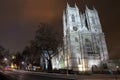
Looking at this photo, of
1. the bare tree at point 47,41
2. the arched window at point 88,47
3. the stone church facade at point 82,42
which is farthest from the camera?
the arched window at point 88,47

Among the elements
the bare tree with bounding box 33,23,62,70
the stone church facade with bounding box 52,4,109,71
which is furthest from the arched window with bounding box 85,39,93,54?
the bare tree with bounding box 33,23,62,70

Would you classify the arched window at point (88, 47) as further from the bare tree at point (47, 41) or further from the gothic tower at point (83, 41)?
the bare tree at point (47, 41)

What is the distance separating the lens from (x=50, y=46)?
179ft

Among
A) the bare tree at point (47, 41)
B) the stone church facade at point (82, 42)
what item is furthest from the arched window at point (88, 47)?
the bare tree at point (47, 41)

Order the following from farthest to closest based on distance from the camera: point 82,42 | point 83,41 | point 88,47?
point 88,47 < point 83,41 < point 82,42

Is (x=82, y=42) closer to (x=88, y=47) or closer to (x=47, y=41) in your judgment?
(x=88, y=47)

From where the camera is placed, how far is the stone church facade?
244 feet

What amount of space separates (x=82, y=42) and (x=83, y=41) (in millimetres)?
996

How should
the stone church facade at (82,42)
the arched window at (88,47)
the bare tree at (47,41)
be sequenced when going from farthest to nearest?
the arched window at (88,47) → the stone church facade at (82,42) → the bare tree at (47,41)

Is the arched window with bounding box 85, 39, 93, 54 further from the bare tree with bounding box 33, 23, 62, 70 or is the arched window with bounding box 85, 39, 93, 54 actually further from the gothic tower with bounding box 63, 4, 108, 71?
the bare tree with bounding box 33, 23, 62, 70

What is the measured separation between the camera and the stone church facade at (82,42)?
74.2 meters

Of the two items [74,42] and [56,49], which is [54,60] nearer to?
[74,42]

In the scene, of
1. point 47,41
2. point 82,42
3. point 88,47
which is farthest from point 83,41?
point 47,41

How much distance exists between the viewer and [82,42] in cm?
7944
